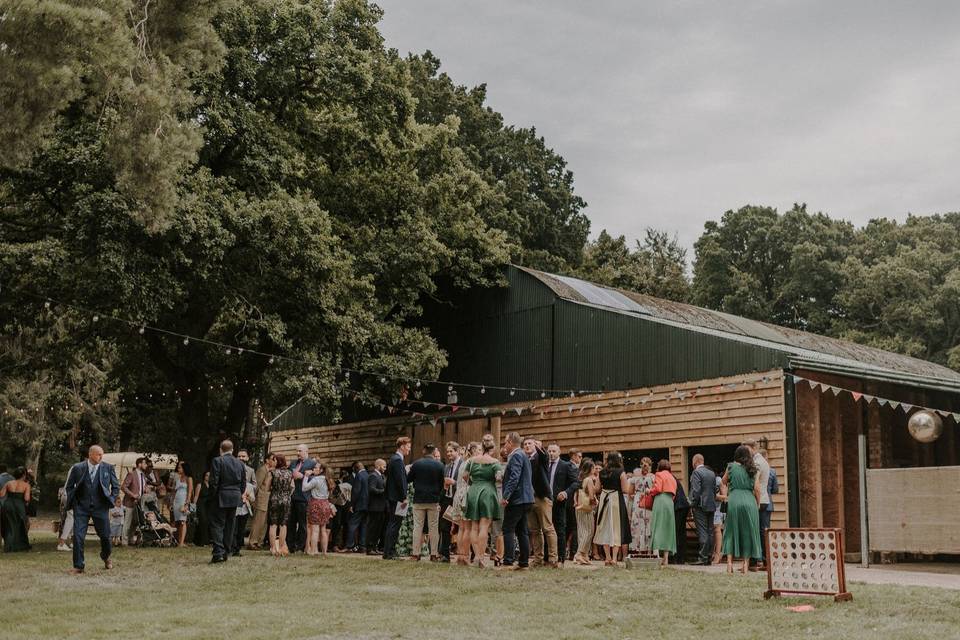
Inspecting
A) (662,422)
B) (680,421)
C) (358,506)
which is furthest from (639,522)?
(358,506)

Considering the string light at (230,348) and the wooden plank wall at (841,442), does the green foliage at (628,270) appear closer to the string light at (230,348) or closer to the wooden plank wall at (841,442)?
the string light at (230,348)

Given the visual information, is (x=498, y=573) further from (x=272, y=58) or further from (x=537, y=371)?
(x=272, y=58)

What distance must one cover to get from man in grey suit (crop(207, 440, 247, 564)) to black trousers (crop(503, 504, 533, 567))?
3.73m

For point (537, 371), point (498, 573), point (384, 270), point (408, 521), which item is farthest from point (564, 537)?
point (384, 270)

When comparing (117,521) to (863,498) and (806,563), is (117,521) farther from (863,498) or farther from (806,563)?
(806,563)

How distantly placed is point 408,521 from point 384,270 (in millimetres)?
6976

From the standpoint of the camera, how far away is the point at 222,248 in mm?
16906

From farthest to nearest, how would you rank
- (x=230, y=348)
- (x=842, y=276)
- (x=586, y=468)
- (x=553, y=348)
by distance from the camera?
(x=842, y=276), (x=553, y=348), (x=230, y=348), (x=586, y=468)

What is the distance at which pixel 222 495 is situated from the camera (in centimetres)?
1294

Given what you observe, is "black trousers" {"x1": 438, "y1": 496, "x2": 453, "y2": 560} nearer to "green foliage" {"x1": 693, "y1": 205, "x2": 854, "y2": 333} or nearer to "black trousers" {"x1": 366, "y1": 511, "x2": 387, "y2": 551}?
"black trousers" {"x1": 366, "y1": 511, "x2": 387, "y2": 551}

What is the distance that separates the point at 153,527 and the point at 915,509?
12553 millimetres

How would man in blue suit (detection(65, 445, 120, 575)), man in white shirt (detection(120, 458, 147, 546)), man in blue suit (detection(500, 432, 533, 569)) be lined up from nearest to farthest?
man in blue suit (detection(500, 432, 533, 569)) → man in blue suit (detection(65, 445, 120, 575)) → man in white shirt (detection(120, 458, 147, 546))

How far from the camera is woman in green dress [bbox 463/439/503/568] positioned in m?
12.1

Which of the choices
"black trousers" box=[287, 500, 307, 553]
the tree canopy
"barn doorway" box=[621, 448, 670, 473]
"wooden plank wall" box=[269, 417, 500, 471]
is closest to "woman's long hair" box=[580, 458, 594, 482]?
"black trousers" box=[287, 500, 307, 553]
